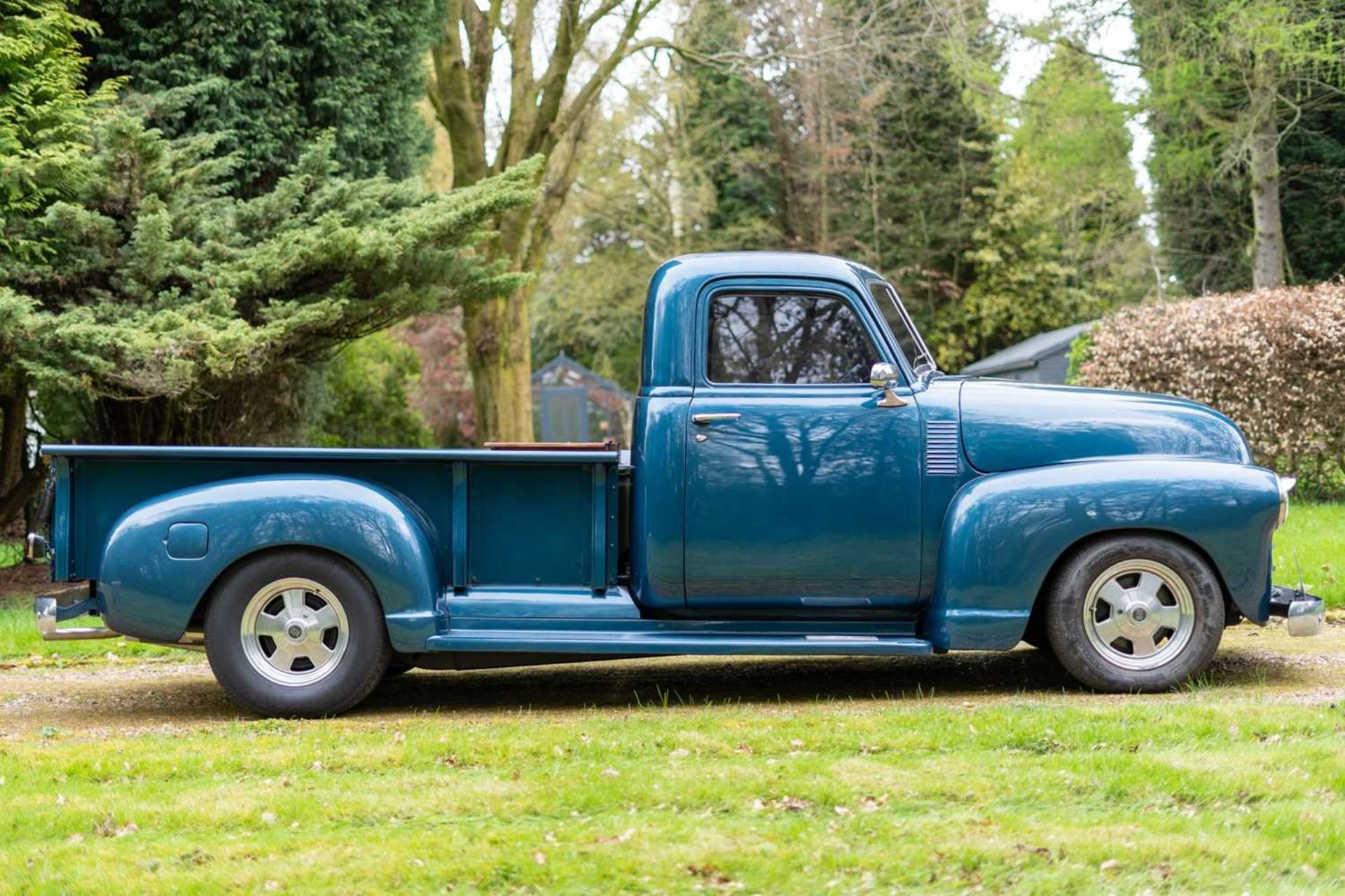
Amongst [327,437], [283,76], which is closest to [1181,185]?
[327,437]

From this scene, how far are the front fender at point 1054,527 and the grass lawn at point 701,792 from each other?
0.44 m

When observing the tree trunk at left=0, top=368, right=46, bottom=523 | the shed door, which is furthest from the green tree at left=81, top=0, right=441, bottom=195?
the shed door

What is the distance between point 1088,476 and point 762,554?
150 centimetres

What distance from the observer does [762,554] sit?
252 inches

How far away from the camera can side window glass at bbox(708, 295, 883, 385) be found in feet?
21.6

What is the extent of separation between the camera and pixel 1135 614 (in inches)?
255

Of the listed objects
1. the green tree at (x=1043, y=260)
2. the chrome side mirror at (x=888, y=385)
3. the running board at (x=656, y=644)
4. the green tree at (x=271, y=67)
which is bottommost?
the running board at (x=656, y=644)

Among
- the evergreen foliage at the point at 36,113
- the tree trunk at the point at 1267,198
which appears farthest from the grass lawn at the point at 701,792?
the tree trunk at the point at 1267,198

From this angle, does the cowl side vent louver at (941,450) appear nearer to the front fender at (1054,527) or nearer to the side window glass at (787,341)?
the front fender at (1054,527)

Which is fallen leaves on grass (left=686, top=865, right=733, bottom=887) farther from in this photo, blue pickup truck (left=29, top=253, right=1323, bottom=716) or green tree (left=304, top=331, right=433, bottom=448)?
green tree (left=304, top=331, right=433, bottom=448)

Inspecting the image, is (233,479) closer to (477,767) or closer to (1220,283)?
(477,767)

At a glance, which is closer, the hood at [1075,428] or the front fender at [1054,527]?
the front fender at [1054,527]

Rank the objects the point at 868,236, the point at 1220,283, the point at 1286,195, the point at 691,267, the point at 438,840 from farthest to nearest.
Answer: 1. the point at 868,236
2. the point at 1220,283
3. the point at 1286,195
4. the point at 691,267
5. the point at 438,840

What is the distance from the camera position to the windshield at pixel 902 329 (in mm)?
6828
